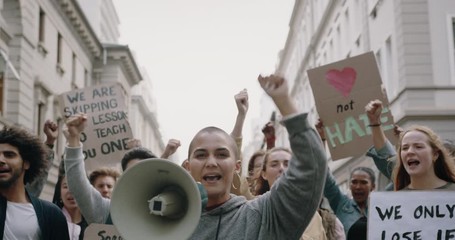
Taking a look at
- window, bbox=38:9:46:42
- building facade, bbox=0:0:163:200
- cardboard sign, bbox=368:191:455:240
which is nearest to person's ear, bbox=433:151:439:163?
cardboard sign, bbox=368:191:455:240

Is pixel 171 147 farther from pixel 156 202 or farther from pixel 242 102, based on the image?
pixel 156 202

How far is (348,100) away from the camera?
6562 millimetres

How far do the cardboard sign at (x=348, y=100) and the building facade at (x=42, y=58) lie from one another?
1337 centimetres

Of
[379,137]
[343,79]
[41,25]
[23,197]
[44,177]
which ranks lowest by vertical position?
[23,197]

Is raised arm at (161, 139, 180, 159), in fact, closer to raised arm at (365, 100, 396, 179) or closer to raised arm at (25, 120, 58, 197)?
raised arm at (25, 120, 58, 197)

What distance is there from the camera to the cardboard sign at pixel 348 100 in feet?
21.1

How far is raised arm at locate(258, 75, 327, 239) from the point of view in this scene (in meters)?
2.74

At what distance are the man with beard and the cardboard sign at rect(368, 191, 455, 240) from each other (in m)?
1.83

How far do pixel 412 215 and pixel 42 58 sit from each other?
20252 mm

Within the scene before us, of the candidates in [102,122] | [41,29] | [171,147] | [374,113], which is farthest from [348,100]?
[41,29]

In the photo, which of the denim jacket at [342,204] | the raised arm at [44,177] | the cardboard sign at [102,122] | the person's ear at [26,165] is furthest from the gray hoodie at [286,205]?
the cardboard sign at [102,122]

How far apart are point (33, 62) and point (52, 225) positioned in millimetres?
18281

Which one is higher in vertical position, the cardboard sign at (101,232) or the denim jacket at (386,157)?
the denim jacket at (386,157)

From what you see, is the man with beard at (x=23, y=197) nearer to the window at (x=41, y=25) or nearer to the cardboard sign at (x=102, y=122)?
the cardboard sign at (x=102, y=122)
